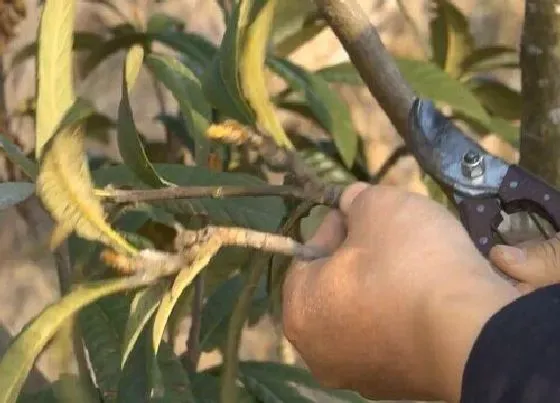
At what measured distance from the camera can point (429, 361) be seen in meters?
0.38

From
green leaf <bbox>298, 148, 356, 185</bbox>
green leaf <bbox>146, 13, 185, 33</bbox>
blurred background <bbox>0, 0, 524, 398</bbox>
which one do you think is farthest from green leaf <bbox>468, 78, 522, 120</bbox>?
green leaf <bbox>146, 13, 185, 33</bbox>

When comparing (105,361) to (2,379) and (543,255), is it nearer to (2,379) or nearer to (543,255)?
(2,379)

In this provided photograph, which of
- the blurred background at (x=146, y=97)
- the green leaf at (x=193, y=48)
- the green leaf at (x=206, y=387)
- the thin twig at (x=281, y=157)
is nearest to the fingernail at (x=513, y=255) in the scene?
the thin twig at (x=281, y=157)

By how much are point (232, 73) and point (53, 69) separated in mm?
119

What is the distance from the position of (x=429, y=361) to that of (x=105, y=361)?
1.03 feet

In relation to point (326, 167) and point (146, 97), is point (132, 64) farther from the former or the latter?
point (146, 97)

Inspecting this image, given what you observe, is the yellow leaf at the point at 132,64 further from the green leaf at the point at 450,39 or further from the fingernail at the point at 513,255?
the green leaf at the point at 450,39

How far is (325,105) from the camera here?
31.1 inches

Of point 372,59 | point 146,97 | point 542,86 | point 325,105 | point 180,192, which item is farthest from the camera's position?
point 146,97

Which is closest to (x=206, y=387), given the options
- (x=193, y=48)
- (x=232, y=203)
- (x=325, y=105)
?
(x=232, y=203)

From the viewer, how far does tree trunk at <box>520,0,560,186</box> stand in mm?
662

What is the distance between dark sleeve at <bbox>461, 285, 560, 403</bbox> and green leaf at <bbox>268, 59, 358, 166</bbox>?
1.45 feet

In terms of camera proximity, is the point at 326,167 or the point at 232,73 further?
the point at 326,167

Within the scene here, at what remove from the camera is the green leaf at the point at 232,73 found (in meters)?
0.48
